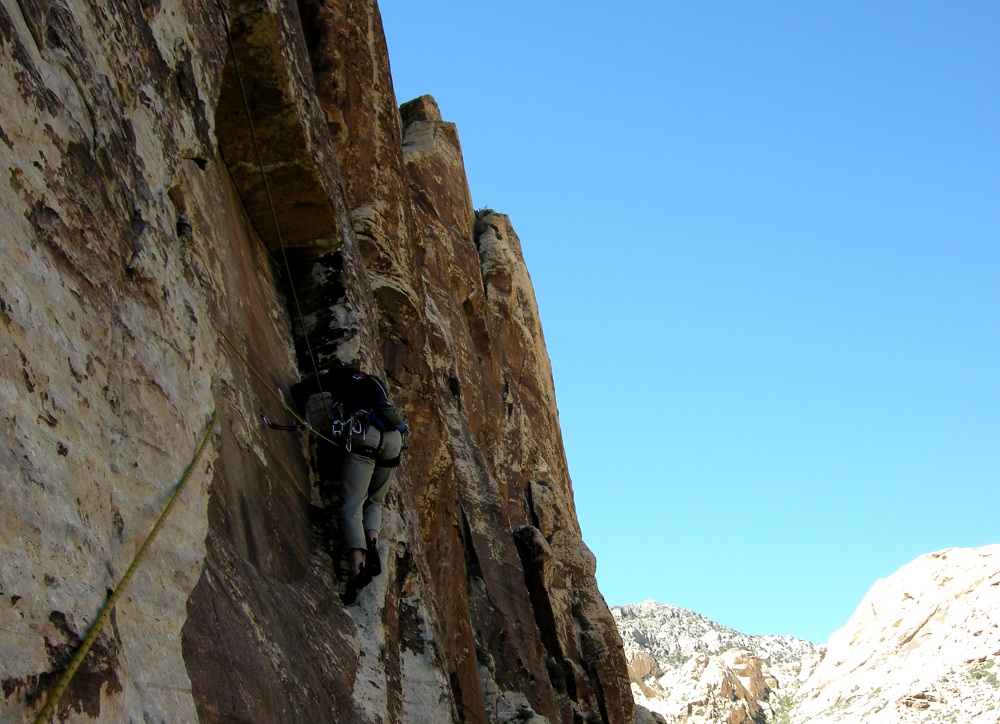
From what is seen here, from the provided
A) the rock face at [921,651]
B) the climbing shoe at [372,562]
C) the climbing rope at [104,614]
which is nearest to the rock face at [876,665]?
the rock face at [921,651]

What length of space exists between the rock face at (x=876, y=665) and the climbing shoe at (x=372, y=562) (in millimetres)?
35659

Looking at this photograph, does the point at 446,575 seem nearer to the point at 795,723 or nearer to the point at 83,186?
the point at 83,186

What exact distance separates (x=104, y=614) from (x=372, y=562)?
5.12 meters

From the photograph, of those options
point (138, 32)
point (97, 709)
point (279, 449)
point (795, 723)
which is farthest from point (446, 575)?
point (795, 723)

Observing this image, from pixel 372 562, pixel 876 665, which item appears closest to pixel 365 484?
pixel 372 562

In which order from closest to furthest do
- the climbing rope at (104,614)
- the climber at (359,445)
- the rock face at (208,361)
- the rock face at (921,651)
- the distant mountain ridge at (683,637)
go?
the climbing rope at (104,614)
the rock face at (208,361)
the climber at (359,445)
the rock face at (921,651)
the distant mountain ridge at (683,637)

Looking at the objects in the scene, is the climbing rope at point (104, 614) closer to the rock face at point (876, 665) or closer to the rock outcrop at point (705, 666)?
the rock face at point (876, 665)

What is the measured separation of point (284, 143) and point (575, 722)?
590 inches

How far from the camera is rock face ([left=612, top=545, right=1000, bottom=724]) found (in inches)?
1697

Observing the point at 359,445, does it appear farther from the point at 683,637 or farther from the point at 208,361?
the point at 683,637

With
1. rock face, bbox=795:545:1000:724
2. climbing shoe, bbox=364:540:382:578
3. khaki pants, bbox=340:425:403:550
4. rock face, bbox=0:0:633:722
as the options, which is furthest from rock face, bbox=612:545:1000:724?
climbing shoe, bbox=364:540:382:578

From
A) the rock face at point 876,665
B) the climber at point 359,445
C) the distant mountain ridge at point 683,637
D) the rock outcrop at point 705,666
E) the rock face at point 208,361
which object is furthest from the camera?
the distant mountain ridge at point 683,637

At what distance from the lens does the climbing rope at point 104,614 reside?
4.02 m

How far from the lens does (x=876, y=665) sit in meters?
50.7
